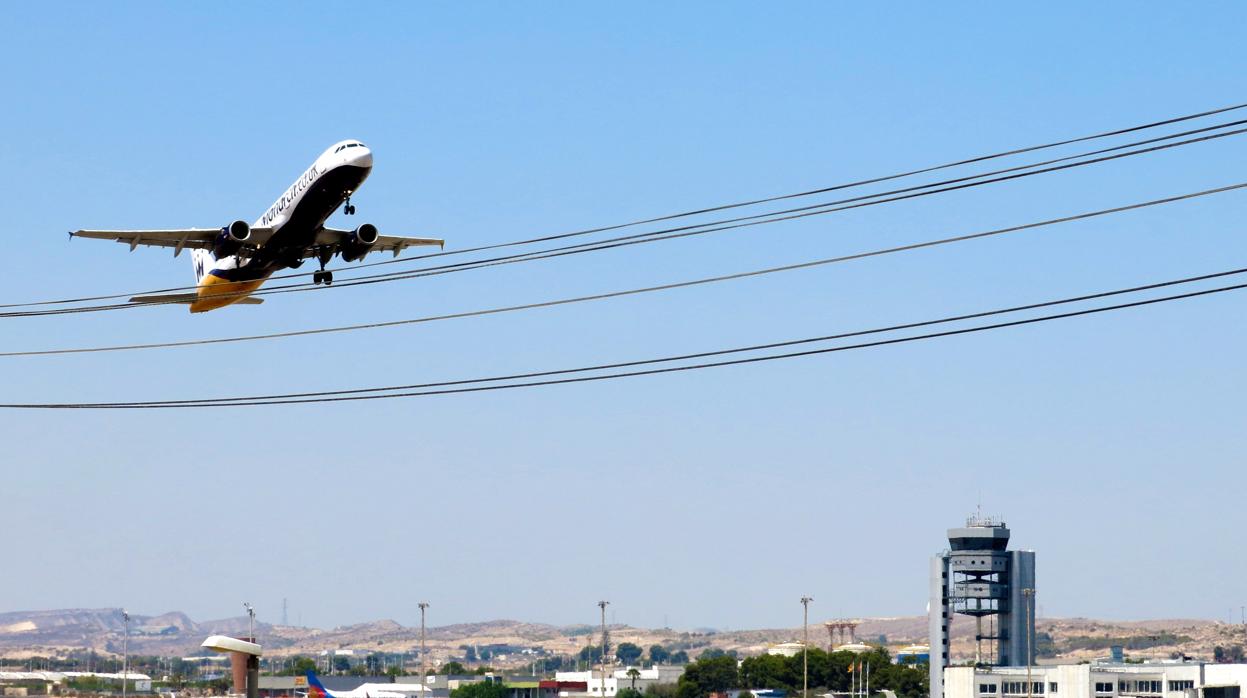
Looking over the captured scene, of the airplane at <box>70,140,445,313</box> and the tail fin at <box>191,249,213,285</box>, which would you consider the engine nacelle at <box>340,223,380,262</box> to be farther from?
the tail fin at <box>191,249,213,285</box>

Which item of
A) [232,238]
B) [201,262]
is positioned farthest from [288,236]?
[201,262]

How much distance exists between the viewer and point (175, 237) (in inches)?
2891

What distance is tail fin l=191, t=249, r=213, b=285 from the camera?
7906 cm

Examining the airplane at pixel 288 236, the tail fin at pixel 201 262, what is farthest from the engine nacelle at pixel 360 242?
the tail fin at pixel 201 262

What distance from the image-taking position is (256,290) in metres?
75.9

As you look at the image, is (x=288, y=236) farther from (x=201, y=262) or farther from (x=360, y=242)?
(x=201, y=262)

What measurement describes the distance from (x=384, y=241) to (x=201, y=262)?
439 inches

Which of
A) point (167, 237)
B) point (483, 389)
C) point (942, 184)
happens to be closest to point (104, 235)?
point (167, 237)

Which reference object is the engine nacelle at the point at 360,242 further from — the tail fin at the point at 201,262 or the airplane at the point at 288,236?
the tail fin at the point at 201,262

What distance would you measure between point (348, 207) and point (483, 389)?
1834 centimetres

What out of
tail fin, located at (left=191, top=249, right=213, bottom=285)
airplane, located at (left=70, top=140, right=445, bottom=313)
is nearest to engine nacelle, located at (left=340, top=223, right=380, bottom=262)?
airplane, located at (left=70, top=140, right=445, bottom=313)

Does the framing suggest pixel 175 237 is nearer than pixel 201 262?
Yes

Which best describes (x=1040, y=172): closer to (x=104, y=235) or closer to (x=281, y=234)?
(x=281, y=234)

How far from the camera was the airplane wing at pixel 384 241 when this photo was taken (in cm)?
7219
